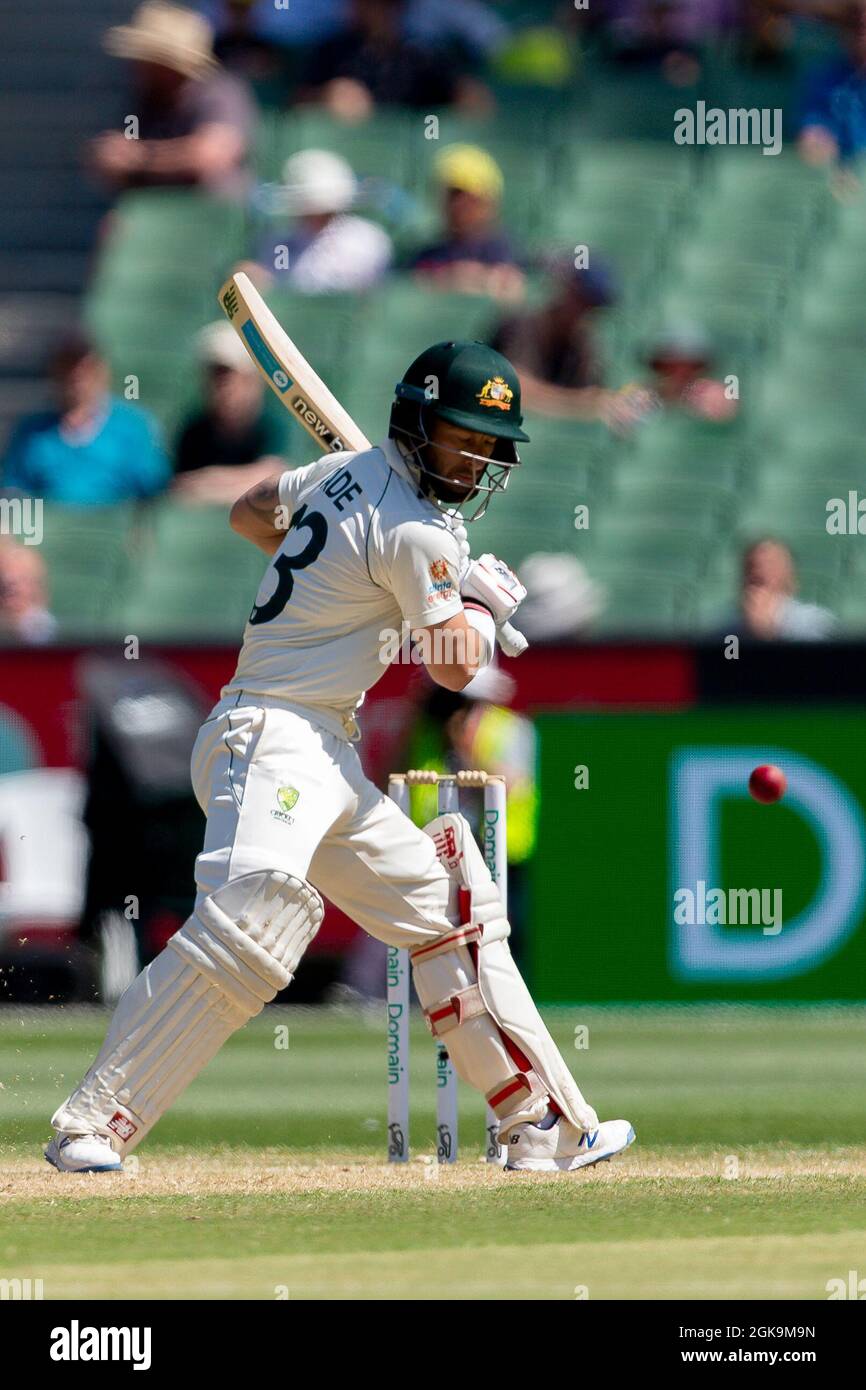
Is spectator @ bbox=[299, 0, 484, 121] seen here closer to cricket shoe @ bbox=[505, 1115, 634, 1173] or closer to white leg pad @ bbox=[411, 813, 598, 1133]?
white leg pad @ bbox=[411, 813, 598, 1133]

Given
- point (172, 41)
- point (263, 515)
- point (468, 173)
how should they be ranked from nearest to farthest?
point (263, 515)
point (468, 173)
point (172, 41)

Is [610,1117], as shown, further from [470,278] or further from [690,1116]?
[470,278]

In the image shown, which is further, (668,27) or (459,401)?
(668,27)

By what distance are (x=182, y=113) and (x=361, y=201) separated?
4.06 feet

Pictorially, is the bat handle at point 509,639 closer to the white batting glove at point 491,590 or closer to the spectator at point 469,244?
the white batting glove at point 491,590

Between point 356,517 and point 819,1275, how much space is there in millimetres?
2134

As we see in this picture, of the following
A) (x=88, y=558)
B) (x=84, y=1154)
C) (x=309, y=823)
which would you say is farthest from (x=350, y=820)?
(x=88, y=558)

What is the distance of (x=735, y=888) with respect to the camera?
934cm

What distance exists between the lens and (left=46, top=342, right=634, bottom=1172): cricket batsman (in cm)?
562

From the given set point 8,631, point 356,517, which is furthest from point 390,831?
point 8,631

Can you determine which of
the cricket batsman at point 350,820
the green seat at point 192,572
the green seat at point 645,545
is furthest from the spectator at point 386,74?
the cricket batsman at point 350,820

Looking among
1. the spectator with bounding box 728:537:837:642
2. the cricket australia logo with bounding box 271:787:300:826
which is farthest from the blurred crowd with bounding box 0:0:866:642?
the cricket australia logo with bounding box 271:787:300:826

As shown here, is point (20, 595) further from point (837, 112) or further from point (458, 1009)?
point (837, 112)

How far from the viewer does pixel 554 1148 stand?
5.97m
